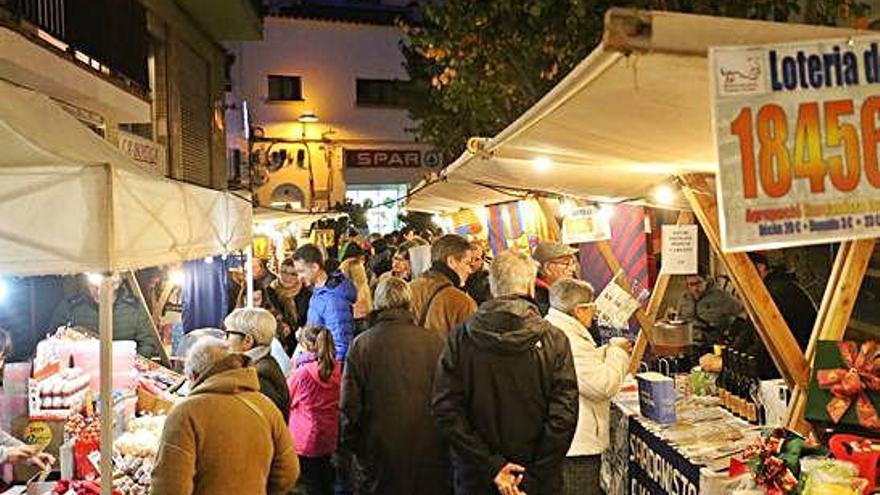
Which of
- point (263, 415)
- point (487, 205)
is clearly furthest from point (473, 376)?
point (487, 205)

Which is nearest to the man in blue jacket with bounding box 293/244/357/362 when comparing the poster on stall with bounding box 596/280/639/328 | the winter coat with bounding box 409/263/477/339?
the winter coat with bounding box 409/263/477/339

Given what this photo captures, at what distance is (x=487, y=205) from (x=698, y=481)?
309 inches

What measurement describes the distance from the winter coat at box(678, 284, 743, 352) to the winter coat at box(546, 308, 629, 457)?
3950mm

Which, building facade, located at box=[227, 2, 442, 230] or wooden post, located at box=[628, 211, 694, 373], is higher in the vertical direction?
building facade, located at box=[227, 2, 442, 230]

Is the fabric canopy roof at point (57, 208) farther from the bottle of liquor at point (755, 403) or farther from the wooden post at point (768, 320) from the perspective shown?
the bottle of liquor at point (755, 403)

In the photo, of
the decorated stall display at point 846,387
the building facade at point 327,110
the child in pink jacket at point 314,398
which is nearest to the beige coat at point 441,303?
the child in pink jacket at point 314,398

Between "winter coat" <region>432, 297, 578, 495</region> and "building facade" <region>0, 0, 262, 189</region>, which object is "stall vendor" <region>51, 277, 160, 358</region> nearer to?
"building facade" <region>0, 0, 262, 189</region>

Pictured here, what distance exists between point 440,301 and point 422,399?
1239 millimetres

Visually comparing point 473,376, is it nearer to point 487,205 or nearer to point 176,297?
point 176,297

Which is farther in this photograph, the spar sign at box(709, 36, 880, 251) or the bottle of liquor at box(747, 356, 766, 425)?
the bottle of liquor at box(747, 356, 766, 425)

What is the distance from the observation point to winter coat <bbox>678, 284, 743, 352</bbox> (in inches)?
342

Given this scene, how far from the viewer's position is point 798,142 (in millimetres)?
2660

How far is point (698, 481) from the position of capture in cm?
420

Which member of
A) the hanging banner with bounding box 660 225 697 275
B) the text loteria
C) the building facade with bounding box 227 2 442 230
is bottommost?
the hanging banner with bounding box 660 225 697 275
